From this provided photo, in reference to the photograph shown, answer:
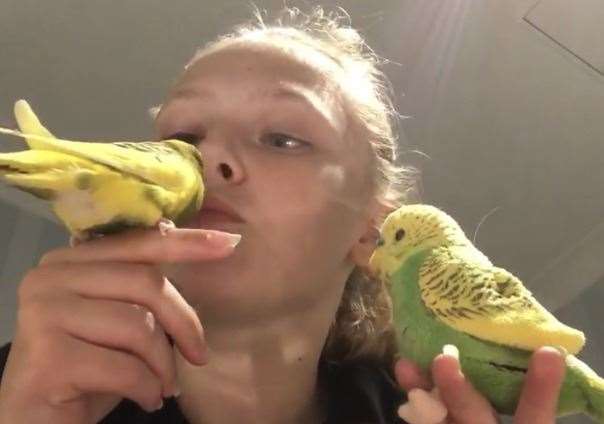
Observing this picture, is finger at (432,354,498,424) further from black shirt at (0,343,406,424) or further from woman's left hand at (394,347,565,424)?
black shirt at (0,343,406,424)

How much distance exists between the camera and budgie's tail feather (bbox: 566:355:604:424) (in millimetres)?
345

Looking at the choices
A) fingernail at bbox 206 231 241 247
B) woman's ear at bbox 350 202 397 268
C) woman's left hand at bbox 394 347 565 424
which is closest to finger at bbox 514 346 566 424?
woman's left hand at bbox 394 347 565 424

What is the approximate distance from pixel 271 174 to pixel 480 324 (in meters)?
0.23

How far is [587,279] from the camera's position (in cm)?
144

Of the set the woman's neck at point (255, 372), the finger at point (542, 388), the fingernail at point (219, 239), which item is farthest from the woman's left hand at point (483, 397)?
the woman's neck at point (255, 372)

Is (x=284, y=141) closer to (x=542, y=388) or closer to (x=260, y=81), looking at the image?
(x=260, y=81)

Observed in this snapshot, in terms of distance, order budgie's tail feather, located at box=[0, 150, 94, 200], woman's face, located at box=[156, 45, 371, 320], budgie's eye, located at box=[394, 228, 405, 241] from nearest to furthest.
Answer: budgie's tail feather, located at box=[0, 150, 94, 200], budgie's eye, located at box=[394, 228, 405, 241], woman's face, located at box=[156, 45, 371, 320]

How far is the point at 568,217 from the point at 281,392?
2.79 feet

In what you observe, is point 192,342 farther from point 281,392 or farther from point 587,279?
point 587,279

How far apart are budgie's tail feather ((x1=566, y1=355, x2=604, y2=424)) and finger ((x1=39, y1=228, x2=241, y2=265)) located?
18 centimetres

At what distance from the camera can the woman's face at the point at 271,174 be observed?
515mm

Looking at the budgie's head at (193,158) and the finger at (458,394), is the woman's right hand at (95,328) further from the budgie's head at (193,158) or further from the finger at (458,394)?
the finger at (458,394)

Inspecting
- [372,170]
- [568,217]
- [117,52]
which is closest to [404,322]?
[372,170]

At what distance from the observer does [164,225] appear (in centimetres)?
37
